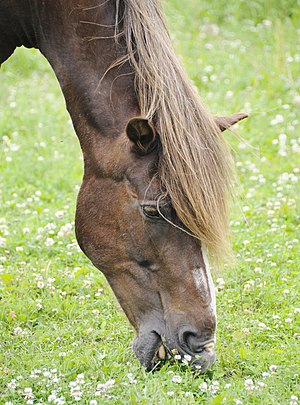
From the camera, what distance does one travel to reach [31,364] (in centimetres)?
431

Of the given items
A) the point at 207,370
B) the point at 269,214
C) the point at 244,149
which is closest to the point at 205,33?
the point at 244,149

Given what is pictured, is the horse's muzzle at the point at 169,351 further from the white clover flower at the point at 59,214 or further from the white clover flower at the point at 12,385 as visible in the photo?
the white clover flower at the point at 59,214

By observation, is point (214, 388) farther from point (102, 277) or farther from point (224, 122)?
point (102, 277)

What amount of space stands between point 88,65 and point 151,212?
0.83 m

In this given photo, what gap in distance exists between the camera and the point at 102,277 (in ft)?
18.0

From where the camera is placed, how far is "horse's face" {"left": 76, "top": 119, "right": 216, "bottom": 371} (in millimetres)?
3822

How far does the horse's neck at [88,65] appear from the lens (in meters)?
4.01

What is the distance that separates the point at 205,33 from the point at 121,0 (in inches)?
281

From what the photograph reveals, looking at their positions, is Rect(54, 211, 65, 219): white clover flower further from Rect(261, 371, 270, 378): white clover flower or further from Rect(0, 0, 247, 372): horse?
Rect(261, 371, 270, 378): white clover flower

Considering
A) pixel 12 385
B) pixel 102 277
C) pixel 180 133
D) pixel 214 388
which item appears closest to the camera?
pixel 180 133

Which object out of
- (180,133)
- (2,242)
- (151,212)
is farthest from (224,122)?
(2,242)

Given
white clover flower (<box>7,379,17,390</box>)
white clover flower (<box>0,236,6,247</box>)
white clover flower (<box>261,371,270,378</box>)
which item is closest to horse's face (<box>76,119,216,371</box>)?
white clover flower (<box>261,371,270,378</box>)

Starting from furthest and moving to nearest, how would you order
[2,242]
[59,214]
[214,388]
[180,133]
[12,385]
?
[59,214] → [2,242] → [12,385] → [214,388] → [180,133]

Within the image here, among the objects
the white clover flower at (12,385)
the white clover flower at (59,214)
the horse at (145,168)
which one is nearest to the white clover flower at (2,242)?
the white clover flower at (59,214)
